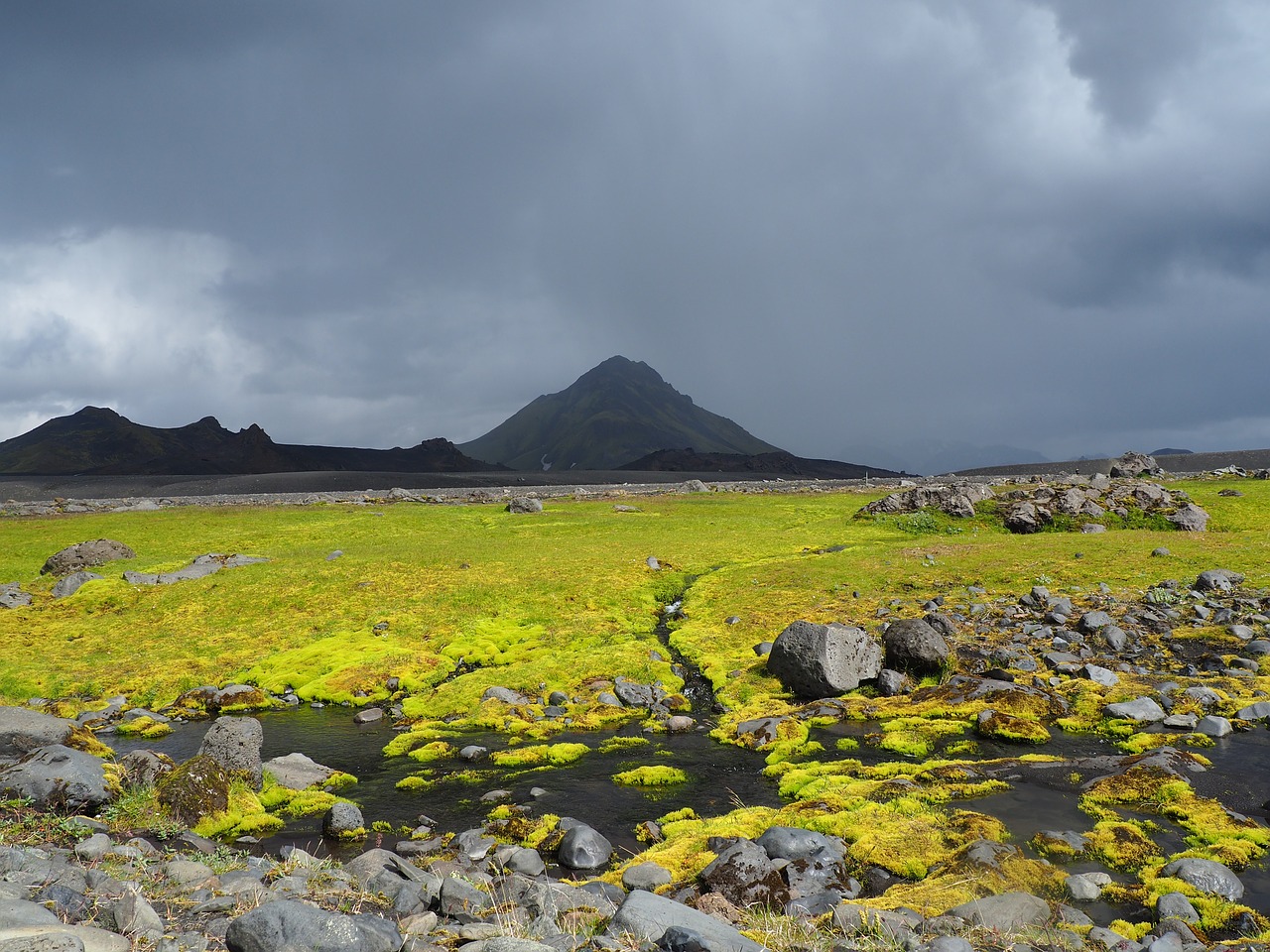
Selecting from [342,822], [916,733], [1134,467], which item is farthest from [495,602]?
[1134,467]

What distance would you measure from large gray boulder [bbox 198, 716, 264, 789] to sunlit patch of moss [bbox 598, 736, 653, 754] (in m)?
7.46

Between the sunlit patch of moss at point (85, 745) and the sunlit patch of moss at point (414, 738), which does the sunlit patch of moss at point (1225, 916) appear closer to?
the sunlit patch of moss at point (414, 738)

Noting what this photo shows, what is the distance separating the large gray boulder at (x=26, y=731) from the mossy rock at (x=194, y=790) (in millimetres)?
4045

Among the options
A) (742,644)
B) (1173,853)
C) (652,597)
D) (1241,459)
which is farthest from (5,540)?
(1241,459)

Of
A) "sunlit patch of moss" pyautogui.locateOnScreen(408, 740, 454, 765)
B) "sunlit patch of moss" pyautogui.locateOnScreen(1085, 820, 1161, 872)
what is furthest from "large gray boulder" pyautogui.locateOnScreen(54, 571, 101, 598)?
"sunlit patch of moss" pyautogui.locateOnScreen(1085, 820, 1161, 872)

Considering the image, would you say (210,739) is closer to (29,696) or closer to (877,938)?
(29,696)

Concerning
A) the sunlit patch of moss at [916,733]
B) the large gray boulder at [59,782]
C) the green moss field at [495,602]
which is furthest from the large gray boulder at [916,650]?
the large gray boulder at [59,782]

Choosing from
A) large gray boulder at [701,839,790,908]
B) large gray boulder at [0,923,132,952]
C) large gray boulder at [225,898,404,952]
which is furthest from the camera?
large gray boulder at [701,839,790,908]

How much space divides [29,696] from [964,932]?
25816mm

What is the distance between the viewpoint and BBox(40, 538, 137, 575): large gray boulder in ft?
122

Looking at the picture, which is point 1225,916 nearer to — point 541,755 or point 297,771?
point 541,755

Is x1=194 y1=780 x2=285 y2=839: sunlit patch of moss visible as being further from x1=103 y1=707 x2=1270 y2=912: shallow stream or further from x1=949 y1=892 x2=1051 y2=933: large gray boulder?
x1=949 y1=892 x2=1051 y2=933: large gray boulder

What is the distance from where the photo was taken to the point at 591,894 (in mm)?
9219

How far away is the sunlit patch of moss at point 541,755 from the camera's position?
1580 cm
